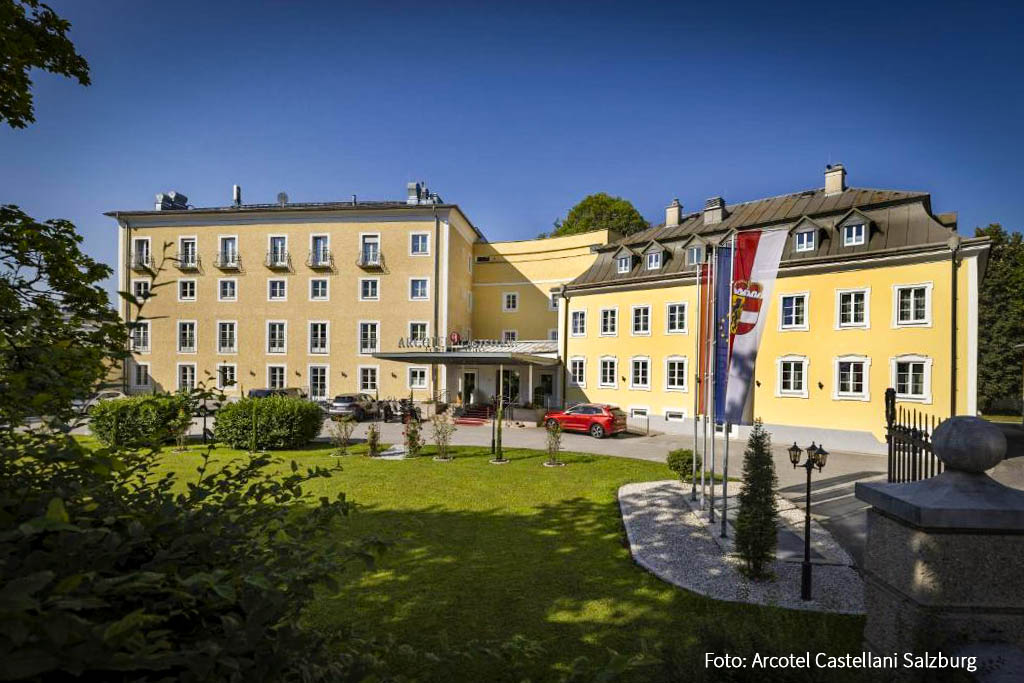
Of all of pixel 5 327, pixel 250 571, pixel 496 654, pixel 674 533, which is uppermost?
pixel 5 327

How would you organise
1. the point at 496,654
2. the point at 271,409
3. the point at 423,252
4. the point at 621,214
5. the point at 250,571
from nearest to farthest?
the point at 250,571
the point at 496,654
the point at 271,409
the point at 423,252
the point at 621,214

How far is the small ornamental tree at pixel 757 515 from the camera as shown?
7.37 meters

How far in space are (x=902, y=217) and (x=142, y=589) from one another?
2534 centimetres

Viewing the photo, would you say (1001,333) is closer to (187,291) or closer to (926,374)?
(926,374)

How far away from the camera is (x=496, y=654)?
7.39ft

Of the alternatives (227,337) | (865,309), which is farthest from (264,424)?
(865,309)

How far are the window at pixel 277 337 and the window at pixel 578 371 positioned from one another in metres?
18.9

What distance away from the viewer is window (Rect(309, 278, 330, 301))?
33.6 metres

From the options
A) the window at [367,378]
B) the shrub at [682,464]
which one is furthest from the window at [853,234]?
the window at [367,378]

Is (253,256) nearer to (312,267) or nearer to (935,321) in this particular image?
(312,267)

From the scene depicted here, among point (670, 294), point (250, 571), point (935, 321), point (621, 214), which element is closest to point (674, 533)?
point (250, 571)

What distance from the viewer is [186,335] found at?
3475 centimetres

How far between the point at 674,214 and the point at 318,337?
77.5 ft

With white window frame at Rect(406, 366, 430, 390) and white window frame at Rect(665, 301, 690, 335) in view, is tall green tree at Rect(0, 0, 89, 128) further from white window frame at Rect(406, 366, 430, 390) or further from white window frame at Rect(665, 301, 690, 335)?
white window frame at Rect(406, 366, 430, 390)
